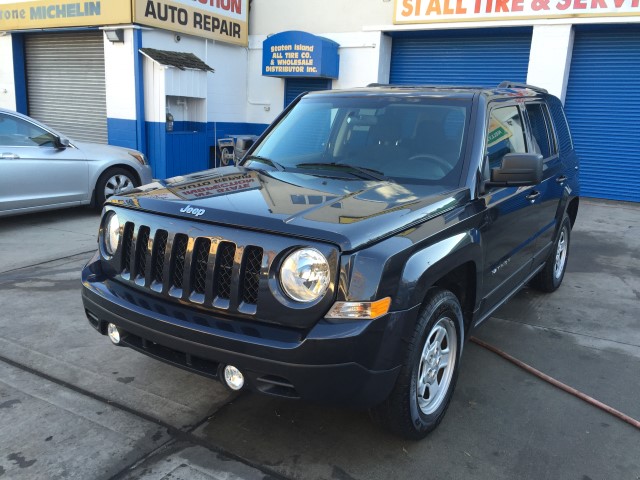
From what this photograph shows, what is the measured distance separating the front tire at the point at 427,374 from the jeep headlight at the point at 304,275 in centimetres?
53

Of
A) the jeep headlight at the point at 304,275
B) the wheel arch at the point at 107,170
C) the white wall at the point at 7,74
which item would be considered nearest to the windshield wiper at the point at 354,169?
the jeep headlight at the point at 304,275

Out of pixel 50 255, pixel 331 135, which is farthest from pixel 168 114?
pixel 331 135

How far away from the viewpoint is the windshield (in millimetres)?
3479

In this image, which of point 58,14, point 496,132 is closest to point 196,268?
point 496,132

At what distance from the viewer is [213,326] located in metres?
2.52

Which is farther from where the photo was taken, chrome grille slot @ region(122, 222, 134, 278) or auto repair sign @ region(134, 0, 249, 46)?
auto repair sign @ region(134, 0, 249, 46)

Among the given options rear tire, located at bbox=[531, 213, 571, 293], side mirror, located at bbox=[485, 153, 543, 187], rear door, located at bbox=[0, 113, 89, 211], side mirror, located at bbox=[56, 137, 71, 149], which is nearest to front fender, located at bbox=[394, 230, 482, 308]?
side mirror, located at bbox=[485, 153, 543, 187]

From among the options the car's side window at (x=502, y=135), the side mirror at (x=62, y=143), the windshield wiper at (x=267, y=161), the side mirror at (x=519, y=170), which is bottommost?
the side mirror at (x=62, y=143)

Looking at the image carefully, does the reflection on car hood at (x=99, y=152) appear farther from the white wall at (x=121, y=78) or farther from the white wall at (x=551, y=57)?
the white wall at (x=551, y=57)

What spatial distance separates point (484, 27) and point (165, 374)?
34.1 feet

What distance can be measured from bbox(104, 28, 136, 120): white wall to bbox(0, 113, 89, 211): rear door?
14.2 feet

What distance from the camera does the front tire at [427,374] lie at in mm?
2633

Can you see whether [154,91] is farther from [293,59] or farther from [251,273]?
[251,273]

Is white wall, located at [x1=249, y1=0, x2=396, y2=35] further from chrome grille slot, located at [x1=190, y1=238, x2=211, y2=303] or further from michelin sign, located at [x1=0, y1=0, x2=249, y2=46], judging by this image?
chrome grille slot, located at [x1=190, y1=238, x2=211, y2=303]
